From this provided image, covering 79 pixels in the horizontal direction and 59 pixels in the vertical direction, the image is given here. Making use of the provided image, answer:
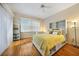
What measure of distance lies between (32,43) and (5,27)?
922 millimetres

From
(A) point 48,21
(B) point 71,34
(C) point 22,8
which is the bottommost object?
(B) point 71,34

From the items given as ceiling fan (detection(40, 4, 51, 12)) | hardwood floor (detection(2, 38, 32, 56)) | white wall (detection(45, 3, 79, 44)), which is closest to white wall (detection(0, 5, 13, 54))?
hardwood floor (detection(2, 38, 32, 56))

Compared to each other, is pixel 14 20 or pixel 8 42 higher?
pixel 14 20

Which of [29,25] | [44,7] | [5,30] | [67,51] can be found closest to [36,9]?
[44,7]

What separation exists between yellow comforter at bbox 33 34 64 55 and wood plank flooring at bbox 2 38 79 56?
203mm

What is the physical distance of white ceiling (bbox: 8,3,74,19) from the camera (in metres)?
1.93

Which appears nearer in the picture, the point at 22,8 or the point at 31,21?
the point at 22,8

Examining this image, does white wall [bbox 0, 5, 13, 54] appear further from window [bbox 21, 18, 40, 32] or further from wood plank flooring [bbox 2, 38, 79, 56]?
window [bbox 21, 18, 40, 32]

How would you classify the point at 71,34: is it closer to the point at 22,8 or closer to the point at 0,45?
the point at 22,8

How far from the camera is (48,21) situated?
2.17m

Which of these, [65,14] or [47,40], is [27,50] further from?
[65,14]

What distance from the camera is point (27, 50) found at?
213 centimetres

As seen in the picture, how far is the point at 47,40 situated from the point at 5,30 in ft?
4.15

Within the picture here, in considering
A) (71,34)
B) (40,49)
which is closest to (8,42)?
(40,49)
